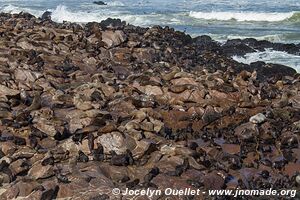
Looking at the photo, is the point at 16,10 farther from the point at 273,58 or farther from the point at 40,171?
the point at 40,171

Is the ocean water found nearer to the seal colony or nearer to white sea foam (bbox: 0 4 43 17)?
white sea foam (bbox: 0 4 43 17)

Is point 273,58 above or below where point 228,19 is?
above

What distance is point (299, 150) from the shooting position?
36.2ft

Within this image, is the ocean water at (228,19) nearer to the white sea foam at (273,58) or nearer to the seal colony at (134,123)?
the white sea foam at (273,58)

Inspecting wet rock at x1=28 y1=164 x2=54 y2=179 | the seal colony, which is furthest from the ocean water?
wet rock at x1=28 y1=164 x2=54 y2=179

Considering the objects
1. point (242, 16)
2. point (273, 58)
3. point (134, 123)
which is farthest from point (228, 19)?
point (134, 123)

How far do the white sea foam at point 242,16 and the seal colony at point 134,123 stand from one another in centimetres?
2239

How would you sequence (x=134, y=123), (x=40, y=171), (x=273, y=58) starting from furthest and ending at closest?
(x=273, y=58)
(x=134, y=123)
(x=40, y=171)

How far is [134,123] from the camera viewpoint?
35.7 feet

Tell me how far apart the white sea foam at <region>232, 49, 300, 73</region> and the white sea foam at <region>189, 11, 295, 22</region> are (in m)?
17.2

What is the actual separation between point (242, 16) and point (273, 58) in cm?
1994

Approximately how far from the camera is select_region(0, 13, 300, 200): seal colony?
9023 millimetres

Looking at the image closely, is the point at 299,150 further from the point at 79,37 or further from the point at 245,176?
the point at 79,37

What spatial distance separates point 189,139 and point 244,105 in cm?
263
